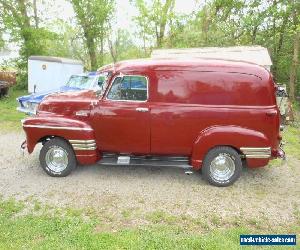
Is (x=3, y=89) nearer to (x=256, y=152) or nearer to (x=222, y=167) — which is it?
(x=222, y=167)

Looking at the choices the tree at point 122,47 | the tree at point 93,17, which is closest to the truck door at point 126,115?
the tree at point 93,17

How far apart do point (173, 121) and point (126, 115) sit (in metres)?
0.91

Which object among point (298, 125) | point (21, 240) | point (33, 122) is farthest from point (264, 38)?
point (21, 240)

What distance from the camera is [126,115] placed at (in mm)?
6633

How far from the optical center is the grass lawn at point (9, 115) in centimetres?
1200

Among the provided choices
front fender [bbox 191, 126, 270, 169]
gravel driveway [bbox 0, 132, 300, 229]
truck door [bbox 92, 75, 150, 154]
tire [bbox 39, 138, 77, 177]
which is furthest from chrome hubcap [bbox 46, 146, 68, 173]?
front fender [bbox 191, 126, 270, 169]

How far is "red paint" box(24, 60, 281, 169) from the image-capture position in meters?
6.38

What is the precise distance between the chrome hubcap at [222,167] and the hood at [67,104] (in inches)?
104

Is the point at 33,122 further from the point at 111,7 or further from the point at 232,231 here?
the point at 111,7

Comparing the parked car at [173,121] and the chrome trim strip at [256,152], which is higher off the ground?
the parked car at [173,121]

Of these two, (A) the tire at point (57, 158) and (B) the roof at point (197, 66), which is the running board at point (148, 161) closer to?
(A) the tire at point (57, 158)

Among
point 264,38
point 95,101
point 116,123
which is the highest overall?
point 264,38

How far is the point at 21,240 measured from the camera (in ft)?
15.3

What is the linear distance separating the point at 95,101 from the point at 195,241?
3393 mm
